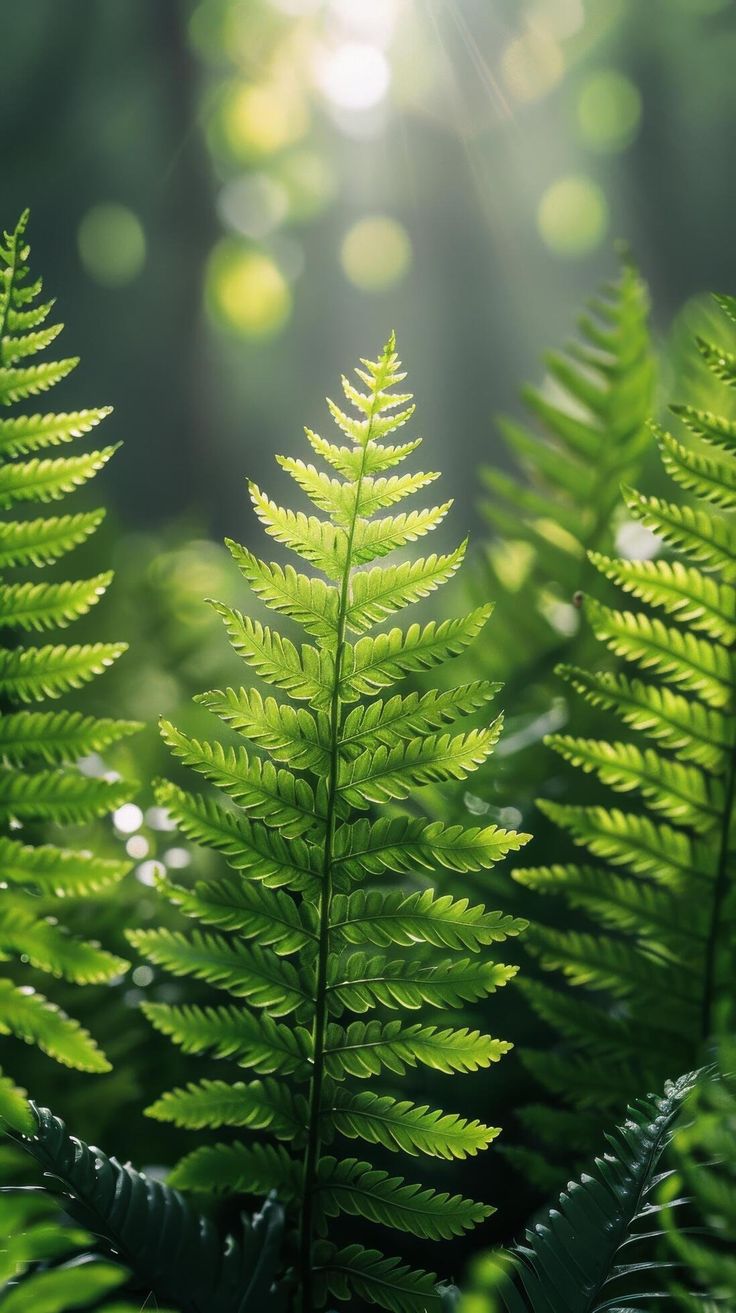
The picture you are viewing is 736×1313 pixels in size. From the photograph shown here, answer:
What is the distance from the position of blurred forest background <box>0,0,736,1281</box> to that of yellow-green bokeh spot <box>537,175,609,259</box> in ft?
0.03

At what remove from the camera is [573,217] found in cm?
225

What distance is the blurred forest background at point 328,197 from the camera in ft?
6.95

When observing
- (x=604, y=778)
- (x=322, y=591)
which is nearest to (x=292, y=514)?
(x=322, y=591)

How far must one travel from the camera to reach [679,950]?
38 centimetres

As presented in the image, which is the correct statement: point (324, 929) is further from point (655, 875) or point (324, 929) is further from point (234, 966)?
point (655, 875)

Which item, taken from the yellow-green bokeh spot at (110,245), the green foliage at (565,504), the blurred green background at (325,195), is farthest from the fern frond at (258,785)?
the yellow-green bokeh spot at (110,245)

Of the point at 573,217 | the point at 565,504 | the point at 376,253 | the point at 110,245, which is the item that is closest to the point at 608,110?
the point at 573,217

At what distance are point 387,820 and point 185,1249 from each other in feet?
0.42

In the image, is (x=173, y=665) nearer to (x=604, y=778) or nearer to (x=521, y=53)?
(x=604, y=778)

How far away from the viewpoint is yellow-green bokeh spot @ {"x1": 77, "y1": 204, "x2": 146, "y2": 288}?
214cm

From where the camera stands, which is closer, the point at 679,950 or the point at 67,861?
the point at 67,861

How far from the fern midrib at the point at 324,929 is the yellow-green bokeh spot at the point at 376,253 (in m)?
2.18

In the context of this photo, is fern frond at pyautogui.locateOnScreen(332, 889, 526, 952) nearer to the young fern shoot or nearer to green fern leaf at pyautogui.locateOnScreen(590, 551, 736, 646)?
the young fern shoot

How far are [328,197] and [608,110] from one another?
69cm
